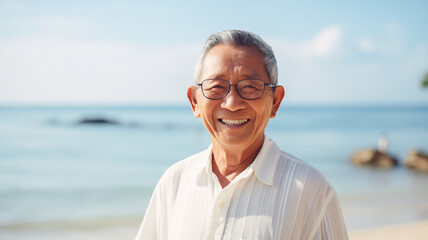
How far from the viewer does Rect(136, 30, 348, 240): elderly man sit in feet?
4.91

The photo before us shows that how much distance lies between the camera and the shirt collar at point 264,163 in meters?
1.54

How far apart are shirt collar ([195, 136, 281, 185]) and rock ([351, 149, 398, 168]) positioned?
14.0 meters

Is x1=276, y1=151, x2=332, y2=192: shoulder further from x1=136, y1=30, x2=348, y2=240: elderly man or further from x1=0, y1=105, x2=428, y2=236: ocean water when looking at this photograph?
x1=0, y1=105, x2=428, y2=236: ocean water

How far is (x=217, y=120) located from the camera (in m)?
1.60

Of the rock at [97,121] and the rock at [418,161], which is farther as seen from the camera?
the rock at [97,121]

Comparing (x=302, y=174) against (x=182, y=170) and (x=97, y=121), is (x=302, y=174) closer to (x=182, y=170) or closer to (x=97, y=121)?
(x=182, y=170)

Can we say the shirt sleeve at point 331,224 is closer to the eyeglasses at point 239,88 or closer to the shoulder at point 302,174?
the shoulder at point 302,174

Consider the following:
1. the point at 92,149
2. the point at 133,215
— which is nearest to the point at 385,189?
Answer: the point at 133,215

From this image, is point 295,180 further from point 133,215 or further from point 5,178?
point 5,178

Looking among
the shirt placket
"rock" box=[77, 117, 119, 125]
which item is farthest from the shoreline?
"rock" box=[77, 117, 119, 125]

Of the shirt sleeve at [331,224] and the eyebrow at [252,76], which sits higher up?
the eyebrow at [252,76]

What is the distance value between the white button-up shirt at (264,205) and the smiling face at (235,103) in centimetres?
12

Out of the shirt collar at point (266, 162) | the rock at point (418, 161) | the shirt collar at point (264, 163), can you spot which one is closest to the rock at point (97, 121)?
the rock at point (418, 161)

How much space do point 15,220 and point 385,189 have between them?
28.2 feet
